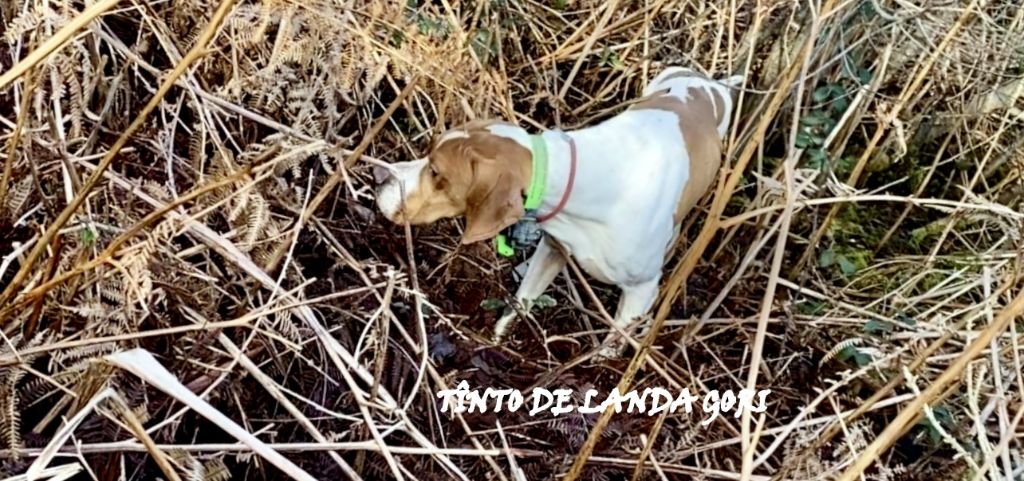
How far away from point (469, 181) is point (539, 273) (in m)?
0.58

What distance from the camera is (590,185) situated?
2.29 metres

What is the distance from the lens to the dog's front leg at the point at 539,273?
2.62 meters

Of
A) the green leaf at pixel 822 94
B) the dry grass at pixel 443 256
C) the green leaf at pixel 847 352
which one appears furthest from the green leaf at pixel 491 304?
the green leaf at pixel 822 94

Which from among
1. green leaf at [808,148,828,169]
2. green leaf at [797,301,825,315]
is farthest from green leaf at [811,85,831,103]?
green leaf at [797,301,825,315]

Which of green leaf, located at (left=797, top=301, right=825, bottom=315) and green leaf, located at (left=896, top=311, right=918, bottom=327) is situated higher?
green leaf, located at (left=896, top=311, right=918, bottom=327)

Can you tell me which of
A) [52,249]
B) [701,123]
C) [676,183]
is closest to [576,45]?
[701,123]

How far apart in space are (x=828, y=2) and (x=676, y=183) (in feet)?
2.18

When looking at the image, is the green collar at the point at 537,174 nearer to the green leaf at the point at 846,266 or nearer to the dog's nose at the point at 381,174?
the dog's nose at the point at 381,174

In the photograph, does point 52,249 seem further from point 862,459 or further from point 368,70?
point 862,459

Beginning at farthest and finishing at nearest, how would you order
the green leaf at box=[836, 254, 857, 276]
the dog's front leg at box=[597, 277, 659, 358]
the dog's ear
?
1. the green leaf at box=[836, 254, 857, 276]
2. the dog's front leg at box=[597, 277, 659, 358]
3. the dog's ear

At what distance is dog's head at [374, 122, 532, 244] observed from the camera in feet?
6.99

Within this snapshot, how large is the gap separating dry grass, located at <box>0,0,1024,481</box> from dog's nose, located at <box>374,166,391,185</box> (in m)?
0.12

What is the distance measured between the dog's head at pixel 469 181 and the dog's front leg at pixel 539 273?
45 centimetres

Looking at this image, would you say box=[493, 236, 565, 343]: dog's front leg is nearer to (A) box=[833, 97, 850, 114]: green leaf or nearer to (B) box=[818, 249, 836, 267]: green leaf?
(B) box=[818, 249, 836, 267]: green leaf
